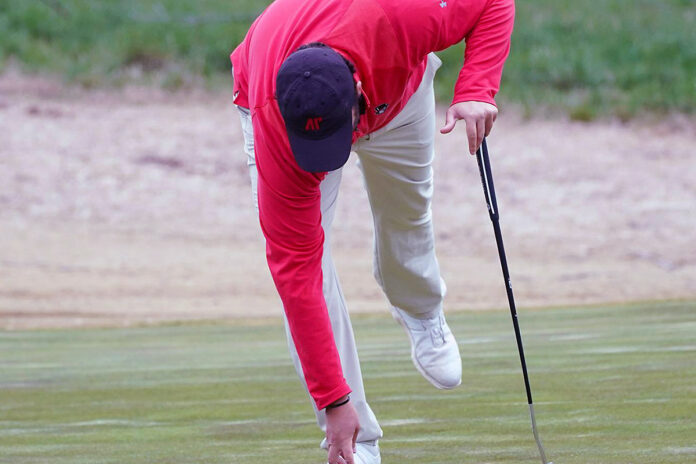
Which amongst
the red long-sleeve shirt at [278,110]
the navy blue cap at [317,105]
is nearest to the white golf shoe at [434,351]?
the red long-sleeve shirt at [278,110]

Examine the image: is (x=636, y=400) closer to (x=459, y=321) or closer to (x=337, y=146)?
(x=337, y=146)

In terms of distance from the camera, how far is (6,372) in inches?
261

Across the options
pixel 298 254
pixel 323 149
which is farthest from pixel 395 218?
pixel 323 149

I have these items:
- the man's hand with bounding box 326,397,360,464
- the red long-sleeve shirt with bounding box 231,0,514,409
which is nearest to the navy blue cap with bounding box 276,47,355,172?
the red long-sleeve shirt with bounding box 231,0,514,409

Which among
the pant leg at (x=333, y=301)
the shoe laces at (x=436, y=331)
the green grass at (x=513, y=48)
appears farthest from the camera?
the green grass at (x=513, y=48)

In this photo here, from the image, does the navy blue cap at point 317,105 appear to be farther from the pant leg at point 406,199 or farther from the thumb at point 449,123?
the pant leg at point 406,199

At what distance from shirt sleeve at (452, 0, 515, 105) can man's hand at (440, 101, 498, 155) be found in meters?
0.03


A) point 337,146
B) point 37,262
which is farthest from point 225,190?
point 337,146

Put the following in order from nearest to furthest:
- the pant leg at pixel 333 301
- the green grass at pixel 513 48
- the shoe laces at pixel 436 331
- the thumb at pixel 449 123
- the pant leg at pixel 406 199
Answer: the thumb at pixel 449 123
the pant leg at pixel 333 301
the pant leg at pixel 406 199
the shoe laces at pixel 436 331
the green grass at pixel 513 48

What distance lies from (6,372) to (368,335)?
2668 millimetres

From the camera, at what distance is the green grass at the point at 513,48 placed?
771 inches

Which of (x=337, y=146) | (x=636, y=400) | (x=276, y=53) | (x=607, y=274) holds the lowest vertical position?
(x=607, y=274)

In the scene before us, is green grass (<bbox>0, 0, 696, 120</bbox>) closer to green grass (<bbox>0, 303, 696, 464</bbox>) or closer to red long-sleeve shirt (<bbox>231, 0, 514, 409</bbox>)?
green grass (<bbox>0, 303, 696, 464</bbox>)

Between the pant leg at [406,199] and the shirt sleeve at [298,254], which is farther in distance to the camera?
the pant leg at [406,199]
